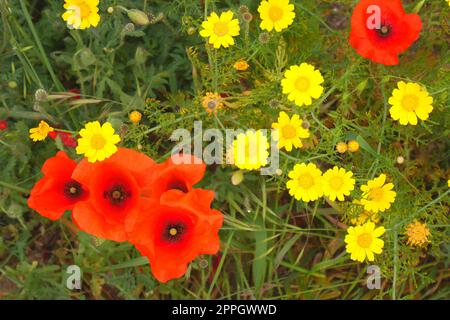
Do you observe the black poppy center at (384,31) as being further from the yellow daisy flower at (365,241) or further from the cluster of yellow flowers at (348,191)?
the yellow daisy flower at (365,241)

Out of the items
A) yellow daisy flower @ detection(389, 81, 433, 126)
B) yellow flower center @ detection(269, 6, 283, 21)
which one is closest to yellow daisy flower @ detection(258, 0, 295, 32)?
yellow flower center @ detection(269, 6, 283, 21)

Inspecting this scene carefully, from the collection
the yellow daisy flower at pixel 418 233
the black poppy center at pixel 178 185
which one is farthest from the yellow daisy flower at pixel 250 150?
the yellow daisy flower at pixel 418 233

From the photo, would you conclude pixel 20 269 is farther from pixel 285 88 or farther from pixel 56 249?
pixel 285 88

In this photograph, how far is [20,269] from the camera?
1801 millimetres

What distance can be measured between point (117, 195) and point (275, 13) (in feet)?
2.24

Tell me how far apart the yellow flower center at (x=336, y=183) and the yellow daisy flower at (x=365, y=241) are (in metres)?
0.13

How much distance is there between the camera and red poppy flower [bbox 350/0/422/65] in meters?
1.43

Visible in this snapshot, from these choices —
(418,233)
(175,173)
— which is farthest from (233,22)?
(418,233)

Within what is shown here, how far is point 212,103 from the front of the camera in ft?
4.94

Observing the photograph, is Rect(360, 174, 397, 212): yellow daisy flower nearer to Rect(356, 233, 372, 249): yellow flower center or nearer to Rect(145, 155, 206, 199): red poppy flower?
Rect(356, 233, 372, 249): yellow flower center

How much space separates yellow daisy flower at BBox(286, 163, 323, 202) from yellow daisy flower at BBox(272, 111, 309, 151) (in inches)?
2.7

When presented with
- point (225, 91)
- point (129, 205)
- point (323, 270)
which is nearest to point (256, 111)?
point (225, 91)
